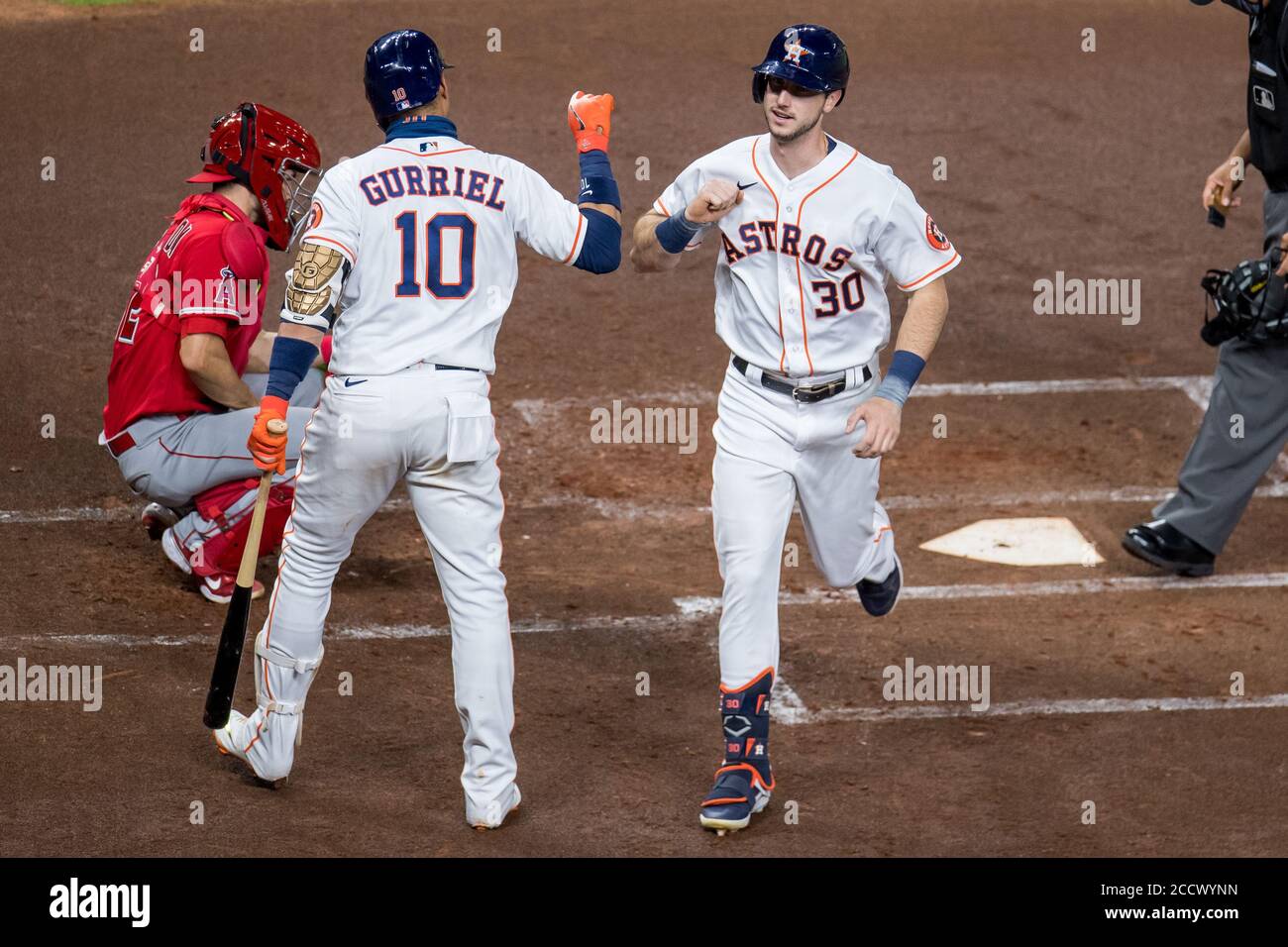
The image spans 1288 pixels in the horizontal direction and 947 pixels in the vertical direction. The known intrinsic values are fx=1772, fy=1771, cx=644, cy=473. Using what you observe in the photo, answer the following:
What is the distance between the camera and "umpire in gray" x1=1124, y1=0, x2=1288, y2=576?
22.1ft

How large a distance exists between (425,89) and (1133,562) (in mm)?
3719

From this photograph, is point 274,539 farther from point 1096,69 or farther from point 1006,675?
point 1096,69

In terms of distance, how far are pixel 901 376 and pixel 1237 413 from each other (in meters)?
2.40

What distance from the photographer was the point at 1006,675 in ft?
20.7

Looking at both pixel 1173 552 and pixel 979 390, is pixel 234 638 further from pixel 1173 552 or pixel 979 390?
pixel 979 390

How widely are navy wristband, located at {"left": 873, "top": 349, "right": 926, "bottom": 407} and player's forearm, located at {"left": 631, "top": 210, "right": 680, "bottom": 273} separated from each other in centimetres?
73

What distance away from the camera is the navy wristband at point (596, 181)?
5.19m

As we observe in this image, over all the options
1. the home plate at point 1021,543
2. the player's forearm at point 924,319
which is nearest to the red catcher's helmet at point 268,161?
the player's forearm at point 924,319

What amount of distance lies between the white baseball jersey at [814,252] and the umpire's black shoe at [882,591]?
35.2 inches

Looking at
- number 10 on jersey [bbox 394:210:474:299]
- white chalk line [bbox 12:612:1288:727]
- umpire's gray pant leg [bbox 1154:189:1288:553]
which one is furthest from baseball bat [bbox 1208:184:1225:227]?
number 10 on jersey [bbox 394:210:474:299]

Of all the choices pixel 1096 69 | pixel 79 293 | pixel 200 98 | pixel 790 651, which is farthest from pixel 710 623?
pixel 1096 69

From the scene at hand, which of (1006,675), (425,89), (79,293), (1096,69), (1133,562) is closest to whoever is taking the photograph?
(425,89)

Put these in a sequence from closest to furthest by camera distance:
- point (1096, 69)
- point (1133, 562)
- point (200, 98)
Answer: point (1133, 562) → point (200, 98) → point (1096, 69)

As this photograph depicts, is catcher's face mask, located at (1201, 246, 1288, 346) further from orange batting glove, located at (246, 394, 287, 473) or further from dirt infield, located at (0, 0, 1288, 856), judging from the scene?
orange batting glove, located at (246, 394, 287, 473)
